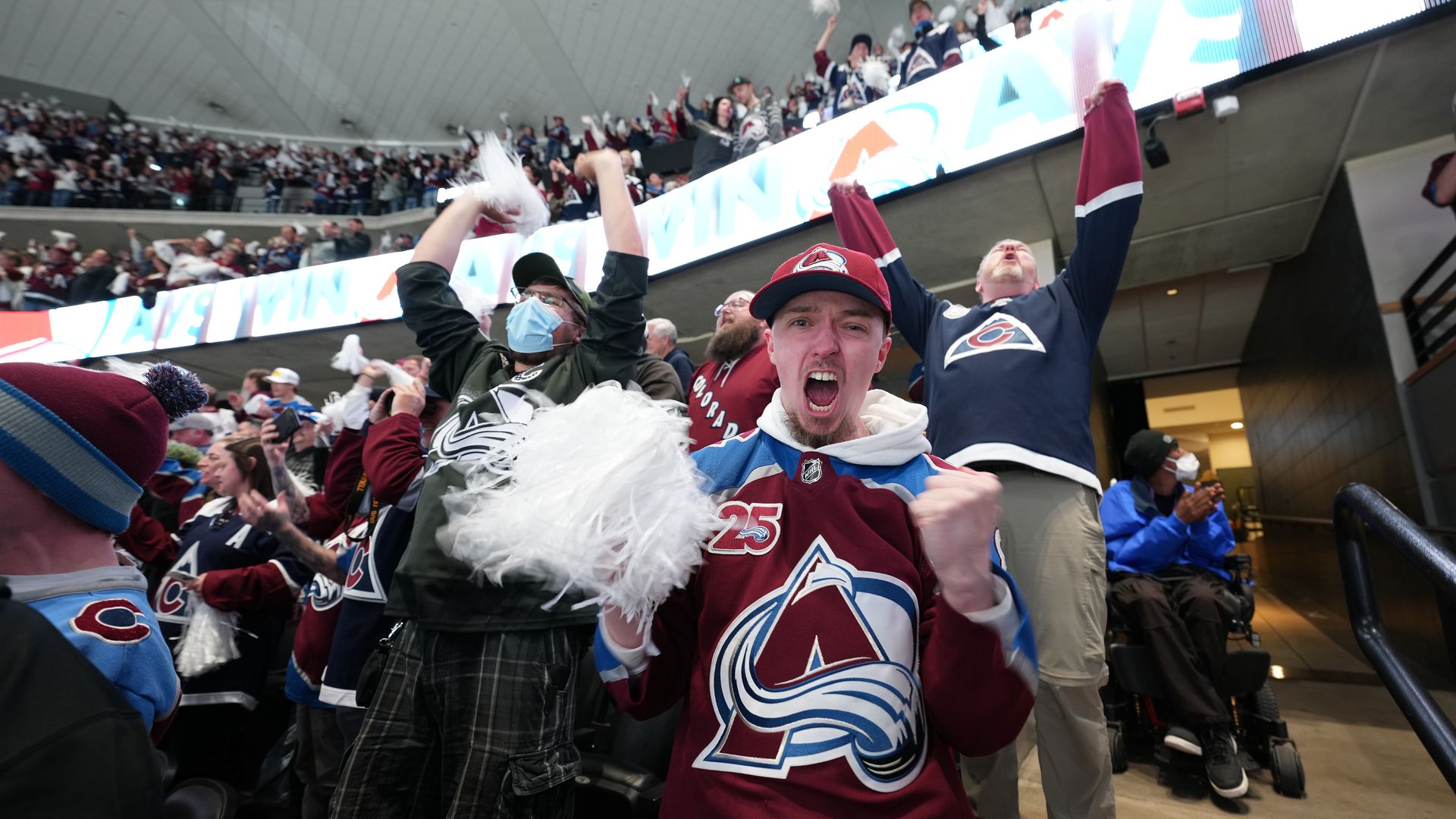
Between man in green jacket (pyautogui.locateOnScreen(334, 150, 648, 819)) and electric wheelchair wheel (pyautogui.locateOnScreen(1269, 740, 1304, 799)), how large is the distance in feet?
9.68

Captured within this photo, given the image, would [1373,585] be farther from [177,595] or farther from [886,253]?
[177,595]

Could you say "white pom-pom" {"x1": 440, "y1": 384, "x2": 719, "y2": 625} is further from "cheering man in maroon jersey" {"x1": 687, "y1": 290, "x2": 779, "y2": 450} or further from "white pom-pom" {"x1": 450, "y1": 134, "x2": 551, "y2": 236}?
"white pom-pom" {"x1": 450, "y1": 134, "x2": 551, "y2": 236}

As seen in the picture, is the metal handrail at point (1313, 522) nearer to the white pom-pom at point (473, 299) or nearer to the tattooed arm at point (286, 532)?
the white pom-pom at point (473, 299)

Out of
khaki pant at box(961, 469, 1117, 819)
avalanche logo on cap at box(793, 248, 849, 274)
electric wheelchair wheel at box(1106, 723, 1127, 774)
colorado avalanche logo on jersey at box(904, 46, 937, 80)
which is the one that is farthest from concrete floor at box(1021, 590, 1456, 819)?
colorado avalanche logo on jersey at box(904, 46, 937, 80)

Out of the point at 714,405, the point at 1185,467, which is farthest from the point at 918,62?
the point at 714,405

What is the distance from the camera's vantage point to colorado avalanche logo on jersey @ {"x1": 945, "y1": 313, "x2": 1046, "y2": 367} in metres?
1.91

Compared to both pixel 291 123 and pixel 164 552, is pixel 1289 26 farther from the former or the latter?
pixel 291 123

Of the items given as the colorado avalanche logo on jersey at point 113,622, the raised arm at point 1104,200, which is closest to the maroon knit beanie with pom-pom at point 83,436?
the colorado avalanche logo on jersey at point 113,622

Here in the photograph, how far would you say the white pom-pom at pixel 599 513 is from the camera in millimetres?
837

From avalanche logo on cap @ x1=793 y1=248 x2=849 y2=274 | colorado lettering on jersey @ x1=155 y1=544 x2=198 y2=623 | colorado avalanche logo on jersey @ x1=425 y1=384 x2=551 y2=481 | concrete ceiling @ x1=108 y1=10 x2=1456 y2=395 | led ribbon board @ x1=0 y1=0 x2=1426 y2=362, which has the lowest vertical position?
colorado lettering on jersey @ x1=155 y1=544 x2=198 y2=623

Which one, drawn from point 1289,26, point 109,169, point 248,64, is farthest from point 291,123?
point 1289,26

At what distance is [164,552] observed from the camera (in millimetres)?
3455

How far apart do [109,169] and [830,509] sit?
73.8 feet

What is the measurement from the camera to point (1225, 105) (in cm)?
410
